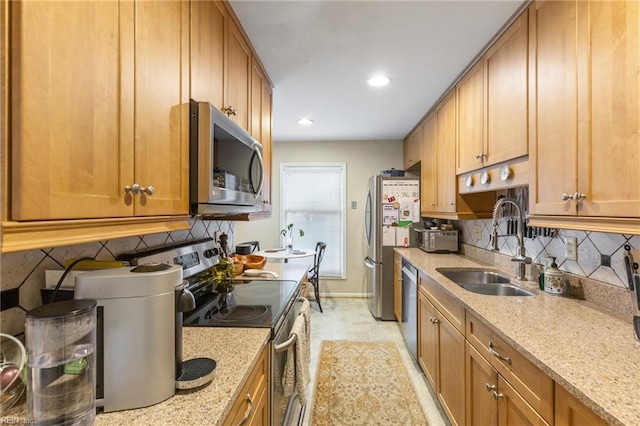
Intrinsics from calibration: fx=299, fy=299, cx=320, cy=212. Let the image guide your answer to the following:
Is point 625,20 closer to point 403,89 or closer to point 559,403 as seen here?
point 559,403

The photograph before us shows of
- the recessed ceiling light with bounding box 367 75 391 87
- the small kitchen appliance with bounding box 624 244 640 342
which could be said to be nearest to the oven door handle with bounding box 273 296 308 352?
the small kitchen appliance with bounding box 624 244 640 342

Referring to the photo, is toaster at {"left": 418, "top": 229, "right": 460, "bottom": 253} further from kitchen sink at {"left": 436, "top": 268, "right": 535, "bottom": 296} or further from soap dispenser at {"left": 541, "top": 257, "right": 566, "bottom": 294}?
soap dispenser at {"left": 541, "top": 257, "right": 566, "bottom": 294}

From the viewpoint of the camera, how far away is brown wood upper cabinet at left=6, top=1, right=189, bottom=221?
0.56m

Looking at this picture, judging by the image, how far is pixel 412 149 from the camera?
3930 mm

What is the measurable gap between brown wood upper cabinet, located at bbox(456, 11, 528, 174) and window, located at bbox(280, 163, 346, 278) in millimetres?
2406

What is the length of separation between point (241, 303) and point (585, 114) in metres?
1.70

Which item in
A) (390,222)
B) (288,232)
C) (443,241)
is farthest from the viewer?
(288,232)

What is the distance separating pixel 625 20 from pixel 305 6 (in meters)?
1.33

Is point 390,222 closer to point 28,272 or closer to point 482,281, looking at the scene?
point 482,281

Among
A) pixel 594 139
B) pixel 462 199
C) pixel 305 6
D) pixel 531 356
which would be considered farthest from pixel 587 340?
pixel 305 6

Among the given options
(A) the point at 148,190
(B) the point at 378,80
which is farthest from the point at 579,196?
(B) the point at 378,80

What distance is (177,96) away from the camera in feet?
3.61

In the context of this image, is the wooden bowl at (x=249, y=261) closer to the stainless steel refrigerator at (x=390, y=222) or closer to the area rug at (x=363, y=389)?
the area rug at (x=363, y=389)

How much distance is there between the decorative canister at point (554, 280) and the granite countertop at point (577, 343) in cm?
4
